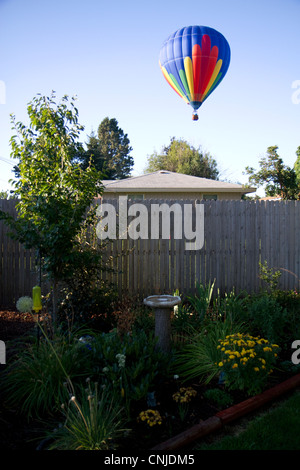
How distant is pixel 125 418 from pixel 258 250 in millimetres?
5492

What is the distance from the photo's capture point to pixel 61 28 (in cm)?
773

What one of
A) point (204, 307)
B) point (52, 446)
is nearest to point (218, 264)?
point (204, 307)

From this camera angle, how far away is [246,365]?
11.7ft

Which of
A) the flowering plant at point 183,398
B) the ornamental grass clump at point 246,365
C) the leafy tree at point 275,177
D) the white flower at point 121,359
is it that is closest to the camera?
the flowering plant at point 183,398

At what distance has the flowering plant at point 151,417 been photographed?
9.80ft

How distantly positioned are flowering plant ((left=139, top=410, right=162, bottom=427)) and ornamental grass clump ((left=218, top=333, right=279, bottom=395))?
82 cm

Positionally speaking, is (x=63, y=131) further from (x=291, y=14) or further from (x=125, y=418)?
(x=291, y=14)

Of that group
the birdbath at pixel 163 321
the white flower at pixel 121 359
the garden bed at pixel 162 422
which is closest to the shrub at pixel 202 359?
the garden bed at pixel 162 422

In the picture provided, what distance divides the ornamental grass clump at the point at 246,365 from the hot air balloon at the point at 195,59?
9.94 meters

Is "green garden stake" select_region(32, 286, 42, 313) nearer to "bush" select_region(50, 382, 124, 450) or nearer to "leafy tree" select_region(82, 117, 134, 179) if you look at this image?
"bush" select_region(50, 382, 124, 450)

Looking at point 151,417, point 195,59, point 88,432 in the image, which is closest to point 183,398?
point 151,417

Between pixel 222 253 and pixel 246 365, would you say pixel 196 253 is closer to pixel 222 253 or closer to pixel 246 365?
pixel 222 253

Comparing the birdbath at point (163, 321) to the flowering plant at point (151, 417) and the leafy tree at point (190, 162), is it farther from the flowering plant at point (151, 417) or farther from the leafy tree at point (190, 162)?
the leafy tree at point (190, 162)

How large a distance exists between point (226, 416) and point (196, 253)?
4559 mm
